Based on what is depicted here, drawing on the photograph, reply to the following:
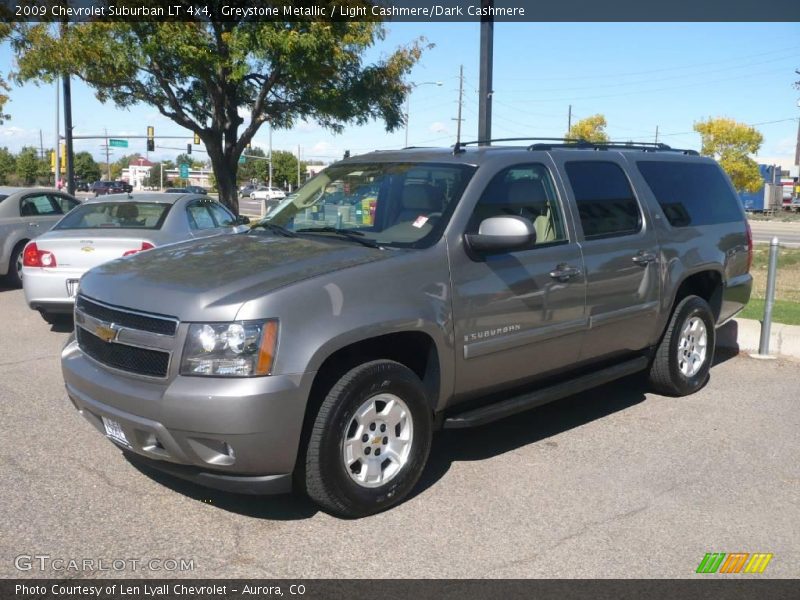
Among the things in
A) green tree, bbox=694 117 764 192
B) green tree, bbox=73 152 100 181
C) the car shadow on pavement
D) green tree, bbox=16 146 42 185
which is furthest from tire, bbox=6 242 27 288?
green tree, bbox=73 152 100 181

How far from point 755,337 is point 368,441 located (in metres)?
5.39

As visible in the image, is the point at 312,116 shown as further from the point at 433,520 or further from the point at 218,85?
the point at 433,520

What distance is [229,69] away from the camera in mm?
15875

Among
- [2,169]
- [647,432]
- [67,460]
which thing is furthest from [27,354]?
[2,169]

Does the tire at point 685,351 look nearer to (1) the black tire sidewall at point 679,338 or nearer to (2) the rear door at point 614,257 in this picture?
(1) the black tire sidewall at point 679,338

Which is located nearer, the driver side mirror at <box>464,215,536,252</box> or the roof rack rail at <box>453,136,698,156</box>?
the driver side mirror at <box>464,215,536,252</box>

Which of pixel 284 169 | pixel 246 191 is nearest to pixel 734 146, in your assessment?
pixel 246 191

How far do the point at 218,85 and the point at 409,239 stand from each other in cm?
1322

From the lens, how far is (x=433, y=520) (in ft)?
13.7

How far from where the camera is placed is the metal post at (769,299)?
7.47m

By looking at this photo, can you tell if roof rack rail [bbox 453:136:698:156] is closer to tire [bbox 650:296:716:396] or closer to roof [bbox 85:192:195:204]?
tire [bbox 650:296:716:396]

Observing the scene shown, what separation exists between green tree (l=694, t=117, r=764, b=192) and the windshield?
45655mm

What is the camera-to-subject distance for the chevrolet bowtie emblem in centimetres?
410

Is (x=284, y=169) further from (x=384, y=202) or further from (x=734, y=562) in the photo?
(x=734, y=562)
